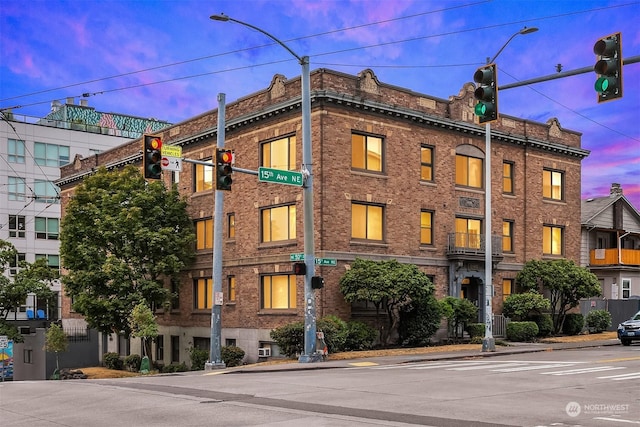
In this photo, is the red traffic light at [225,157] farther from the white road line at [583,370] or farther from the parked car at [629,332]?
the parked car at [629,332]

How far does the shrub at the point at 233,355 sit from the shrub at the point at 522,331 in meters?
13.4

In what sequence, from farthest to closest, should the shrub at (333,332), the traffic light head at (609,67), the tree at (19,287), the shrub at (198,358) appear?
the tree at (19,287) → the shrub at (198,358) → the shrub at (333,332) → the traffic light head at (609,67)

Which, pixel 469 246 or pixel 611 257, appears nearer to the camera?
pixel 469 246

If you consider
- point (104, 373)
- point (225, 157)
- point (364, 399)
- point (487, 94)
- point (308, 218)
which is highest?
point (487, 94)

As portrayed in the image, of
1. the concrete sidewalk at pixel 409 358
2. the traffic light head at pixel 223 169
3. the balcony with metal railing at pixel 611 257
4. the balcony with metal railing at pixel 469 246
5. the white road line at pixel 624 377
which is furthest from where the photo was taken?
A: the balcony with metal railing at pixel 611 257

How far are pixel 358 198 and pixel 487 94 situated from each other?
16.5m

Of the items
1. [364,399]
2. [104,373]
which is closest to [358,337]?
[364,399]

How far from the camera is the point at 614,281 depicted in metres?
51.8

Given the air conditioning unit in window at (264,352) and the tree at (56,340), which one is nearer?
the air conditioning unit in window at (264,352)

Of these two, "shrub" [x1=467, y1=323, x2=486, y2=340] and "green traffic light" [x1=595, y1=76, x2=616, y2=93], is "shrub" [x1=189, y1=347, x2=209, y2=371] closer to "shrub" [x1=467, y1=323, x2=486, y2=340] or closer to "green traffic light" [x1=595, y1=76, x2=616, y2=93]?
"shrub" [x1=467, y1=323, x2=486, y2=340]

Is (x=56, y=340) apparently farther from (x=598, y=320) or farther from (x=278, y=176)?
(x=598, y=320)

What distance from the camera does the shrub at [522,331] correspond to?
36156mm

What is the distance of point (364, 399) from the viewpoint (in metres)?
14.9

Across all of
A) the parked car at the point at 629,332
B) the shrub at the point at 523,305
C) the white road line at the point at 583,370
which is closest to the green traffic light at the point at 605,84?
the white road line at the point at 583,370
